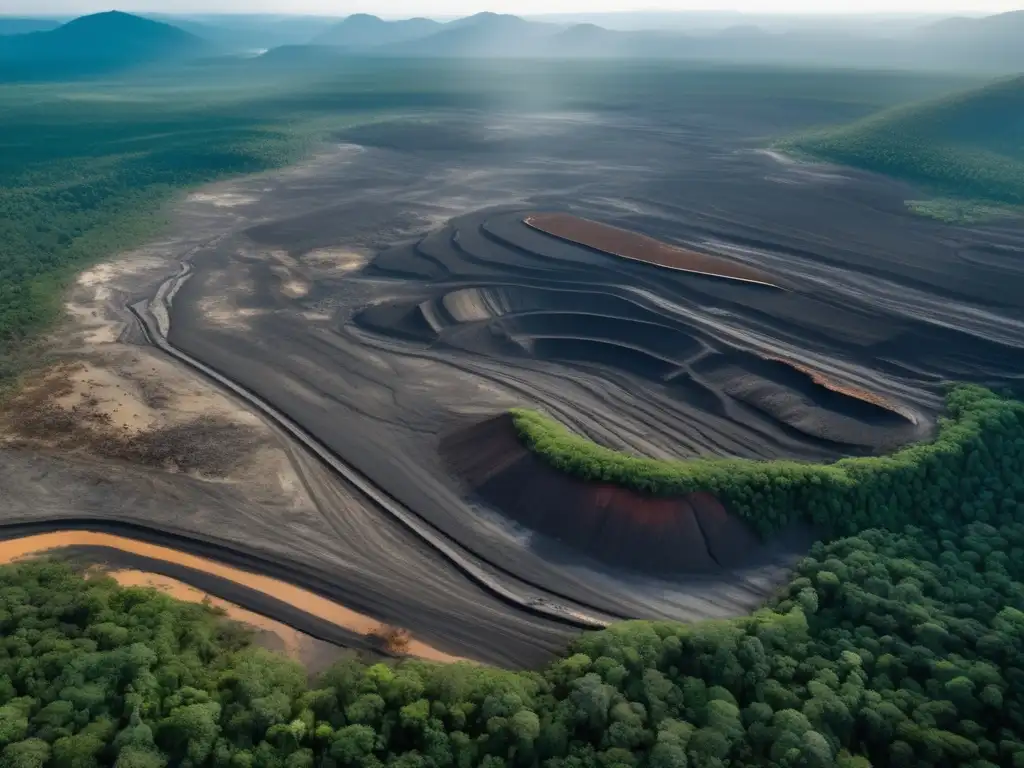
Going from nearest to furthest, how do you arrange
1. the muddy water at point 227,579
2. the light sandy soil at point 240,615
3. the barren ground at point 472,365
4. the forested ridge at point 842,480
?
the light sandy soil at point 240,615, the muddy water at point 227,579, the barren ground at point 472,365, the forested ridge at point 842,480

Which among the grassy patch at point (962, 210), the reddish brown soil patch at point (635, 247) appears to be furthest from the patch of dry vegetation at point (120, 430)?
the grassy patch at point (962, 210)

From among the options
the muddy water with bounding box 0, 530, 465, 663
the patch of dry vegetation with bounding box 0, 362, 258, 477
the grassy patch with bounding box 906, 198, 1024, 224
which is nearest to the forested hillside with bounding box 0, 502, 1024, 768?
the muddy water with bounding box 0, 530, 465, 663

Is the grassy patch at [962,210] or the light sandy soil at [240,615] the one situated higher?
the grassy patch at [962,210]

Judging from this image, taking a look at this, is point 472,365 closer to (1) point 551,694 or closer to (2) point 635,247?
(2) point 635,247

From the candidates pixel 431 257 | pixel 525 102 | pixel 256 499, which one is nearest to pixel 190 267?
pixel 431 257

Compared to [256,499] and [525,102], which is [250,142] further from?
[256,499]

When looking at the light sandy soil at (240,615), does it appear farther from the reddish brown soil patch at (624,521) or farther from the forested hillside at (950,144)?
the forested hillside at (950,144)

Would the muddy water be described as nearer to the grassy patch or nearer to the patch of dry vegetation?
the patch of dry vegetation
